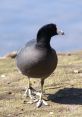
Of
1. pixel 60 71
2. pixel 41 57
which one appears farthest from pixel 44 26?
pixel 60 71

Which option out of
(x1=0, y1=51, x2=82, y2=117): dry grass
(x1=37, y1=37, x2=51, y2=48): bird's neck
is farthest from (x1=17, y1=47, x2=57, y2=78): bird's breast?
(x1=0, y1=51, x2=82, y2=117): dry grass

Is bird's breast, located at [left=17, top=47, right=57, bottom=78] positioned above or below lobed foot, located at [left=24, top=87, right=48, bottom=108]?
above

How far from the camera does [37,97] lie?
1141 cm

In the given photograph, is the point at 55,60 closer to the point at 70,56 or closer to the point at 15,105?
the point at 15,105

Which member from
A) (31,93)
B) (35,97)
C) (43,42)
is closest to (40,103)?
(35,97)

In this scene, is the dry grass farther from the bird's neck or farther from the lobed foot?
the bird's neck

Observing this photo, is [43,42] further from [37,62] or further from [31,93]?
[31,93]

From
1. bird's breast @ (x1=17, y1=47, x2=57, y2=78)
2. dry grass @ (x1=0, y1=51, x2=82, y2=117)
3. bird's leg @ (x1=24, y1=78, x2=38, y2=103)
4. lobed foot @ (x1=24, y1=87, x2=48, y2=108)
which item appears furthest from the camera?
bird's leg @ (x1=24, y1=78, x2=38, y2=103)

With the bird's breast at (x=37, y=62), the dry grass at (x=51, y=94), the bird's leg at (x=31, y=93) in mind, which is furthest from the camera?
the bird's leg at (x=31, y=93)

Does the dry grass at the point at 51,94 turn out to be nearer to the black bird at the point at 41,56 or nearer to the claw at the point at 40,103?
the claw at the point at 40,103

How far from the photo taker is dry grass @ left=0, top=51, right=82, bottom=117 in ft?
33.7

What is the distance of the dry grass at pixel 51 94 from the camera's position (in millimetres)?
10281

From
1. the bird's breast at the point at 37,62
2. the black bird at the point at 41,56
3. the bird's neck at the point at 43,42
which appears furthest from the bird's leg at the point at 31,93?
the bird's neck at the point at 43,42

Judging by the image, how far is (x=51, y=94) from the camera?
11.7 m
